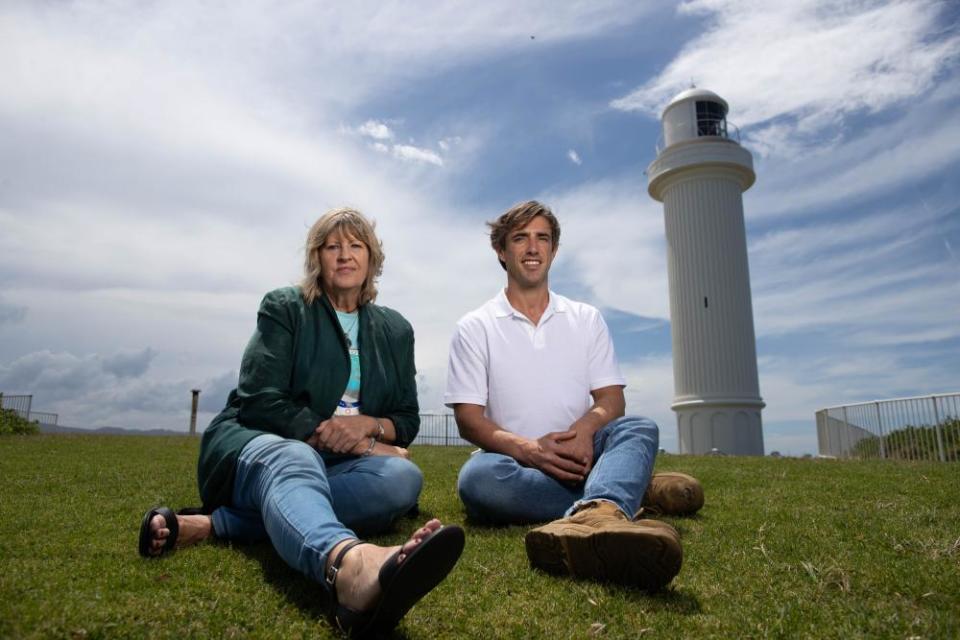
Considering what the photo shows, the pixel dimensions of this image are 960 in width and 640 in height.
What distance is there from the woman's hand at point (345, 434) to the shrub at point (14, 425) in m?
15.3

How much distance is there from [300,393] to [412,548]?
4.43ft

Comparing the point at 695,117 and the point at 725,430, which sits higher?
the point at 695,117

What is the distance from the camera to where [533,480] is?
304cm

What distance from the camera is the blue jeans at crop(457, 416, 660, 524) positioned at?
2891 mm

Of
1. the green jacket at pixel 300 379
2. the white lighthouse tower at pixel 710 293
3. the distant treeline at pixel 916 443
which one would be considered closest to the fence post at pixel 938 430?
the distant treeline at pixel 916 443

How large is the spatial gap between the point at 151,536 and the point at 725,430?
57.4 ft

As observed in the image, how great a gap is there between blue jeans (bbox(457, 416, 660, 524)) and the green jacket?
38cm

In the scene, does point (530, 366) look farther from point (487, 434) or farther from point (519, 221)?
point (519, 221)

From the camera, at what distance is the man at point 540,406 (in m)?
3.00

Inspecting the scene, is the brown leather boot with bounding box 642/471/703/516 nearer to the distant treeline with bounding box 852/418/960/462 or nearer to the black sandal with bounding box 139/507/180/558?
the black sandal with bounding box 139/507/180/558

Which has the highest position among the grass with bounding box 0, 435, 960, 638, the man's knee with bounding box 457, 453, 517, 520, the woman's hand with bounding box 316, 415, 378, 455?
the woman's hand with bounding box 316, 415, 378, 455

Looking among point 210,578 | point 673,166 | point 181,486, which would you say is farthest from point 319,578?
point 673,166

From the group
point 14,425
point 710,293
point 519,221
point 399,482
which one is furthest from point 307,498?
point 710,293

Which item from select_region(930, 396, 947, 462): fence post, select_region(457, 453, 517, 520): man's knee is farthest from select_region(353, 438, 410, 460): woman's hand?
select_region(930, 396, 947, 462): fence post
